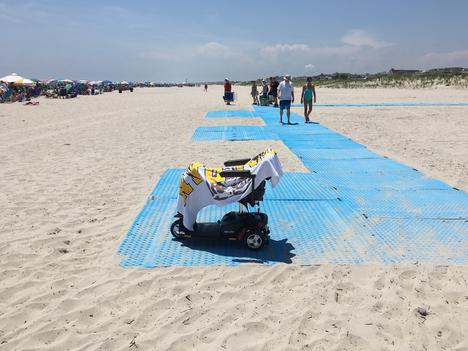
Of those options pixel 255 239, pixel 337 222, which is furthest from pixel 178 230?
pixel 337 222

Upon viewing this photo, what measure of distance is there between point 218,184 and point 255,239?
761mm

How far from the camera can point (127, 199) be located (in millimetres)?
5996

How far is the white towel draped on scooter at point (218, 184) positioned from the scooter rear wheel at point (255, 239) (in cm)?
43

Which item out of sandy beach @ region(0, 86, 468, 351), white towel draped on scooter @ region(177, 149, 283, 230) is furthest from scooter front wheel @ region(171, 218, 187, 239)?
sandy beach @ region(0, 86, 468, 351)

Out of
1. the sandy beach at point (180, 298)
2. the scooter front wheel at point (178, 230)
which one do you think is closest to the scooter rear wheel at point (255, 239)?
the sandy beach at point (180, 298)

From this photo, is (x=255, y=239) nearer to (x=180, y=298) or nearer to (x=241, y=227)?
(x=241, y=227)

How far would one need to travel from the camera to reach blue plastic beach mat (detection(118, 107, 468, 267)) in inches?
162

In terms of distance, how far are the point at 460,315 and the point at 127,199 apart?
469 centimetres

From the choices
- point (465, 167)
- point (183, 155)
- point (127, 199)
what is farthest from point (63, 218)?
point (465, 167)

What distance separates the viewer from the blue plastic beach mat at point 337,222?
4.11m

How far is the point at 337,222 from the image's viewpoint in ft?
16.2

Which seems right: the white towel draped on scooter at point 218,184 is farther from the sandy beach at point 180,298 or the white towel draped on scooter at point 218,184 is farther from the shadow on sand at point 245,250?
the sandy beach at point 180,298

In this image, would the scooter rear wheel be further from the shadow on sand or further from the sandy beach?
the sandy beach

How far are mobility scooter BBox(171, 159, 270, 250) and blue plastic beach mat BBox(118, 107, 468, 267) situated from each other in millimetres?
131
